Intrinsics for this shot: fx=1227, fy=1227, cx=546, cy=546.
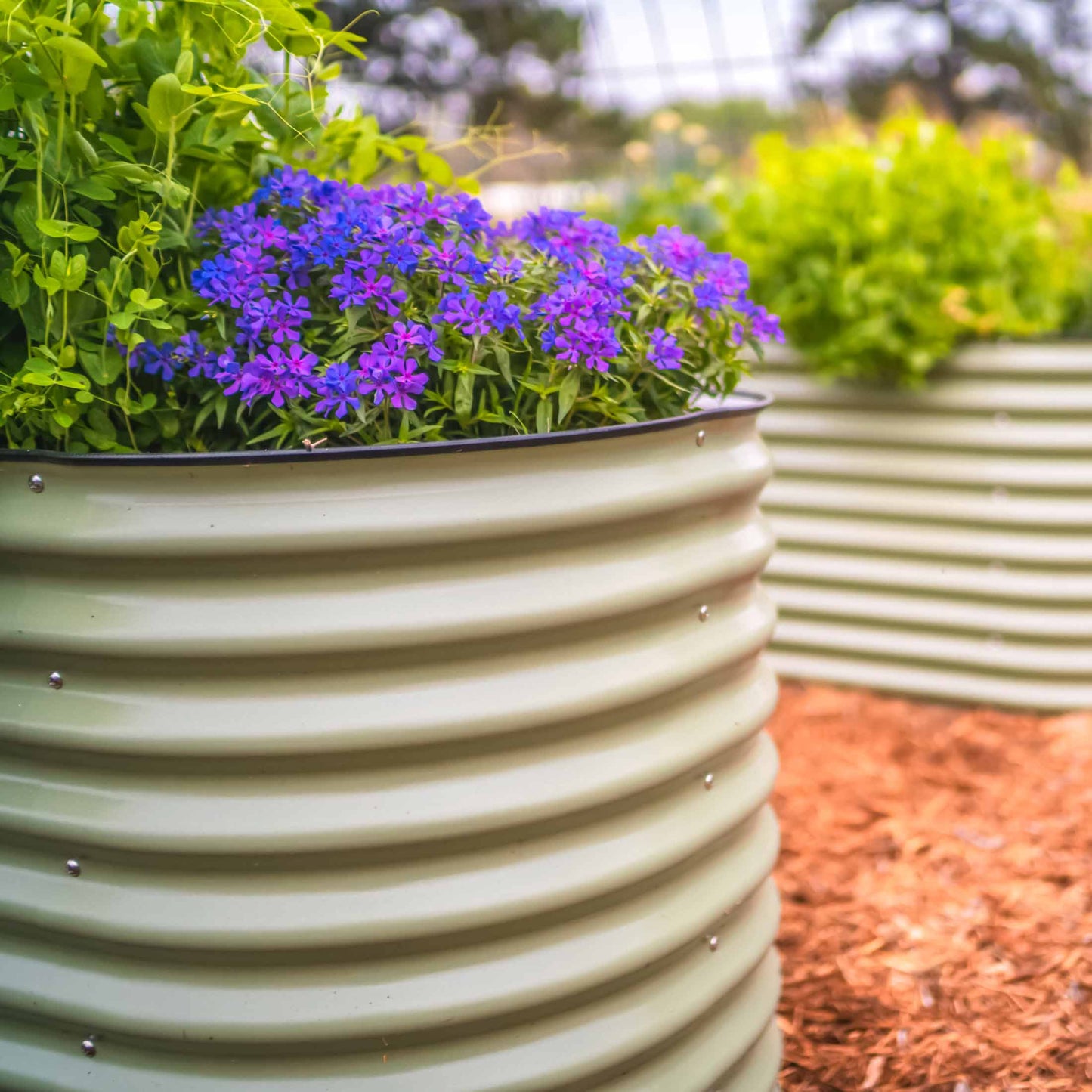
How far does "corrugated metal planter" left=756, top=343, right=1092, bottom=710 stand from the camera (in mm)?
3461

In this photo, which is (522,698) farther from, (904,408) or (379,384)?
(904,408)

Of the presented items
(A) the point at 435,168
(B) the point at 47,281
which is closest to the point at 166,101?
(B) the point at 47,281

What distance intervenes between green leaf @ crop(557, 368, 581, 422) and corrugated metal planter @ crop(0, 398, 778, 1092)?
0.35 ft

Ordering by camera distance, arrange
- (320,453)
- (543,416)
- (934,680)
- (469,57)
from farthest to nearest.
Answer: (469,57)
(934,680)
(543,416)
(320,453)

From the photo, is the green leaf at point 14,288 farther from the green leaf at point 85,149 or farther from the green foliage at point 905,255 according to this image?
the green foliage at point 905,255

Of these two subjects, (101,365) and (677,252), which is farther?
(677,252)

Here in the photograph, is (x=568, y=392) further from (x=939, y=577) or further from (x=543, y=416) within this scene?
(x=939, y=577)

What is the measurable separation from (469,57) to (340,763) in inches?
656

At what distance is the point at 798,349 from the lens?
3.77 m

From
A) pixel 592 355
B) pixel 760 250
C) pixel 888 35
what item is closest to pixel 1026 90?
pixel 888 35

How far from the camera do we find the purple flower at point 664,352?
1.52m

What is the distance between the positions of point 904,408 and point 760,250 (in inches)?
26.0

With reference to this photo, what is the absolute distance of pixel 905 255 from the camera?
353 centimetres

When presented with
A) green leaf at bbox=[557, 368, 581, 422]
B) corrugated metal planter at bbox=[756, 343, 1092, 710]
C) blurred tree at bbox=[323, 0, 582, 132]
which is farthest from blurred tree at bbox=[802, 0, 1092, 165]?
green leaf at bbox=[557, 368, 581, 422]
